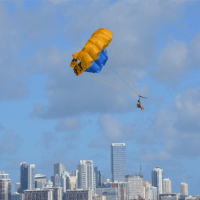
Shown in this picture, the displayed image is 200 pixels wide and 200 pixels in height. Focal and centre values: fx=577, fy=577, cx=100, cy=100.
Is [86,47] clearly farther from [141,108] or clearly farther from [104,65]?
[141,108]

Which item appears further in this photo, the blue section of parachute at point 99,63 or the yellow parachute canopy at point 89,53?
the blue section of parachute at point 99,63

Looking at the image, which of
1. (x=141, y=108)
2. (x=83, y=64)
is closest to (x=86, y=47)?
(x=83, y=64)

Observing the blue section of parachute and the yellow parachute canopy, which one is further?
the blue section of parachute

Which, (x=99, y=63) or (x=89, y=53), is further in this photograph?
(x=99, y=63)
